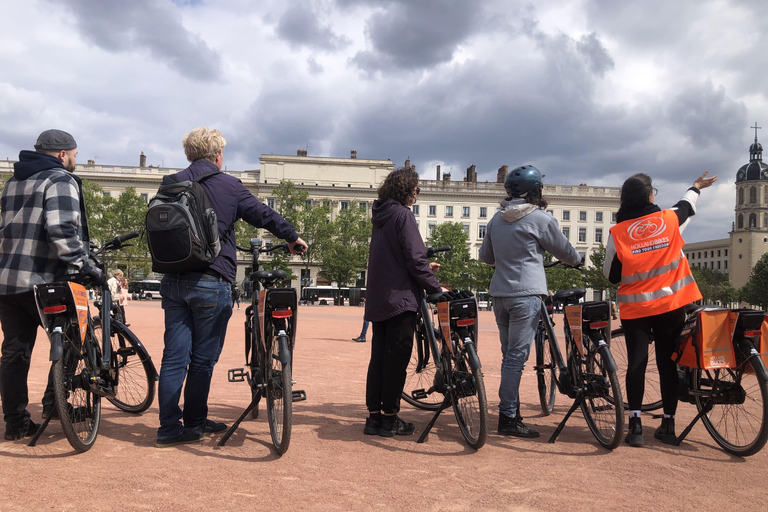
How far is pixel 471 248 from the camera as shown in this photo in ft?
276

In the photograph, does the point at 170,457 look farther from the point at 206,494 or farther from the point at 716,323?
the point at 716,323

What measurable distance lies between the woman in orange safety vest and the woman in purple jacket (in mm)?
1524

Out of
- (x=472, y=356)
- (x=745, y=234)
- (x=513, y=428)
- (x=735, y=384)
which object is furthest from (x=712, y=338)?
(x=745, y=234)

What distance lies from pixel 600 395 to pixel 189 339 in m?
3.02

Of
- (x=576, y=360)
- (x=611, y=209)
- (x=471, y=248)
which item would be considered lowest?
(x=576, y=360)

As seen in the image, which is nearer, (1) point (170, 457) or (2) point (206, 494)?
(2) point (206, 494)

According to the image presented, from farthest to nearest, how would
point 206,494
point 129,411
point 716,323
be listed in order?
1. point 129,411
2. point 716,323
3. point 206,494

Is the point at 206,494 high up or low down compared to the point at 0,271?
down

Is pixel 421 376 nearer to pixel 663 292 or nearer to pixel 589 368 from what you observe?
A: pixel 589 368

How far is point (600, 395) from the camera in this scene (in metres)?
4.63

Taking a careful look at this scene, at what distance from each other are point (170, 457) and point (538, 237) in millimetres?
3147

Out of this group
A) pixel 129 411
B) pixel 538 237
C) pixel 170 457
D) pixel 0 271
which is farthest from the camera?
pixel 129 411

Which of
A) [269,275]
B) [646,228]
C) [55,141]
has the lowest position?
[269,275]

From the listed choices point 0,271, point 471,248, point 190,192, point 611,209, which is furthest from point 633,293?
point 611,209
